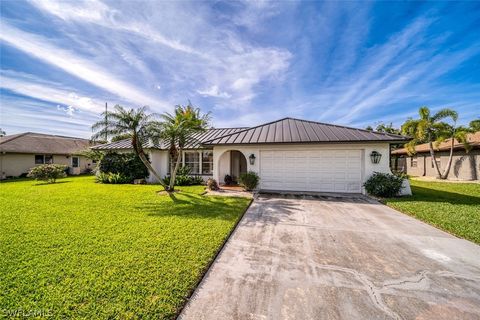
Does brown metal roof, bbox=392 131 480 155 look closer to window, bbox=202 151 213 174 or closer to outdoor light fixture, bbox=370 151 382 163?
outdoor light fixture, bbox=370 151 382 163

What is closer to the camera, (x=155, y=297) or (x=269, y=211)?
(x=155, y=297)

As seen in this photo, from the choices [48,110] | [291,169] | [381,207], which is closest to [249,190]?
[291,169]

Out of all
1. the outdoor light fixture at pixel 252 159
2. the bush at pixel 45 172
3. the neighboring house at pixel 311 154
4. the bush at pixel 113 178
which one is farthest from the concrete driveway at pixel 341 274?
the bush at pixel 45 172

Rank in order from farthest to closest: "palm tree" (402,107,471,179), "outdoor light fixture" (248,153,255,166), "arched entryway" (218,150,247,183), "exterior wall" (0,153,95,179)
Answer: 1. "exterior wall" (0,153,95,179)
2. "palm tree" (402,107,471,179)
3. "arched entryway" (218,150,247,183)
4. "outdoor light fixture" (248,153,255,166)

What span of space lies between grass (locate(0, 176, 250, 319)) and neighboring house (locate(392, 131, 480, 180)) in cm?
2290

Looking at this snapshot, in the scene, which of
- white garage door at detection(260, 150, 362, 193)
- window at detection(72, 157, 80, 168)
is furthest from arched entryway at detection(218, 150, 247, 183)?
window at detection(72, 157, 80, 168)

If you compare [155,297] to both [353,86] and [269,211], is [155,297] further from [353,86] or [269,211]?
[353,86]

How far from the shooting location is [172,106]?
13875 millimetres

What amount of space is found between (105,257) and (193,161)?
11.6 meters

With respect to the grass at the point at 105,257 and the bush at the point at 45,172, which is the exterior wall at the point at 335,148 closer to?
the grass at the point at 105,257

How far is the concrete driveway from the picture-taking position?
2.64 m

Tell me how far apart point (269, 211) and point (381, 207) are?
196 inches

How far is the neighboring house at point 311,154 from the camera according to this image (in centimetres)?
1033

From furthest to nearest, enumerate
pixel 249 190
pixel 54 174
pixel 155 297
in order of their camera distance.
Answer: pixel 54 174, pixel 249 190, pixel 155 297
